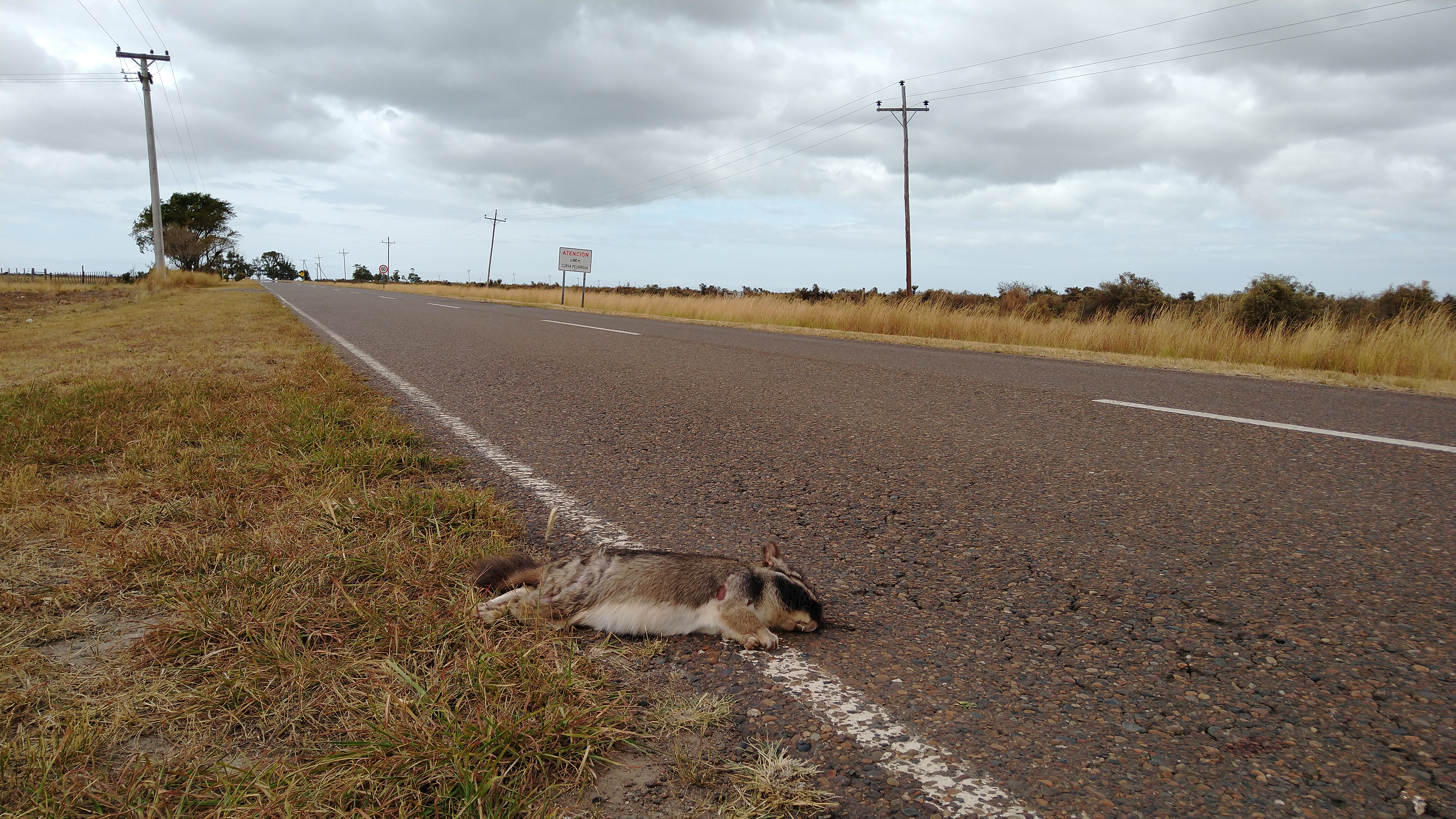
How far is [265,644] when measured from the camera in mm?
1975

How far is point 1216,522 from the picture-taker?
3.18 metres

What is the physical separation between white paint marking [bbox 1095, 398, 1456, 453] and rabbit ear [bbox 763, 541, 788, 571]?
4.47 metres

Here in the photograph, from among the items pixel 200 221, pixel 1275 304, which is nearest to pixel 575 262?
pixel 1275 304

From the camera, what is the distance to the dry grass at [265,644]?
1.51 m

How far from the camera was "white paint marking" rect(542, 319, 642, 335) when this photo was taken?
44.3 ft

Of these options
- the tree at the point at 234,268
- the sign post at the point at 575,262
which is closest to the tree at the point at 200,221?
the tree at the point at 234,268

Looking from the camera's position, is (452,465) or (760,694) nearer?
(760,694)

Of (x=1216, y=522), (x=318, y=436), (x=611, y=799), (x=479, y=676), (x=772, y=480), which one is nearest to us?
(x=611, y=799)

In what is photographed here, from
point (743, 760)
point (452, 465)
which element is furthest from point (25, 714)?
point (452, 465)

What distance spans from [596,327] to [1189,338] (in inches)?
414

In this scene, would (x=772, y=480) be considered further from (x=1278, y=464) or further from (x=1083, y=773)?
(x=1278, y=464)

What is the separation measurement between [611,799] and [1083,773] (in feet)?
3.16

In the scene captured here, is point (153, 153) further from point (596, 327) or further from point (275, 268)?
point (275, 268)

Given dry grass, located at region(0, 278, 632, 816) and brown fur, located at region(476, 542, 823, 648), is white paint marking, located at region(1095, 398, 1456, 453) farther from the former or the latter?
dry grass, located at region(0, 278, 632, 816)
